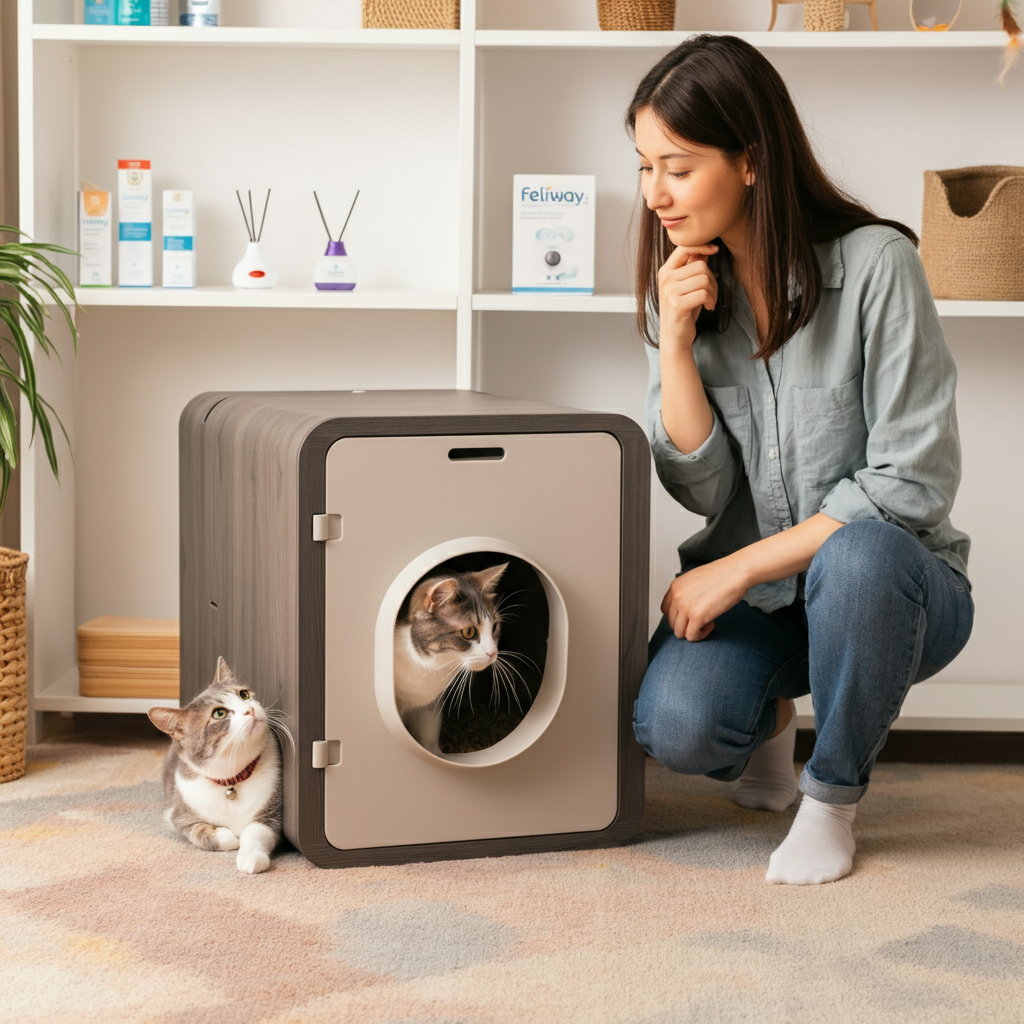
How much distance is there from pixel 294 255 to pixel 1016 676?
161 cm

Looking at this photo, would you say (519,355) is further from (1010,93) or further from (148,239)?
(1010,93)

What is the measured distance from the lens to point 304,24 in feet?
7.63

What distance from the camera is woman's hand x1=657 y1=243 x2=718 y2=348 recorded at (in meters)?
1.56

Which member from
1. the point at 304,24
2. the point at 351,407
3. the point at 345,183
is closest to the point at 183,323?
the point at 345,183

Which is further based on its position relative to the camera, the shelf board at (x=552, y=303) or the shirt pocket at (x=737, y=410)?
the shelf board at (x=552, y=303)

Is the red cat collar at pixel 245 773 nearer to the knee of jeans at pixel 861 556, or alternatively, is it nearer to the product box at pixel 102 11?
the knee of jeans at pixel 861 556

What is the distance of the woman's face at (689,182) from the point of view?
151 centimetres

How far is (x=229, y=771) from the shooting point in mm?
1539

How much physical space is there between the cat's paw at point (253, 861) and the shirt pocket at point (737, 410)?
2.61 feet

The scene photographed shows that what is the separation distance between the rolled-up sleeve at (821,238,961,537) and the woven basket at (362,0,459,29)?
0.92 metres

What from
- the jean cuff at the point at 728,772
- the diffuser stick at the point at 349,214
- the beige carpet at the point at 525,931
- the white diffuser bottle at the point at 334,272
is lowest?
the beige carpet at the point at 525,931

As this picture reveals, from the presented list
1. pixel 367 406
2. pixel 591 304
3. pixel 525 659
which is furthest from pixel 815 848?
pixel 591 304

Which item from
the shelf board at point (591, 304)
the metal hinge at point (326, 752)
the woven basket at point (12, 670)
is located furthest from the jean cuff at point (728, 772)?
the woven basket at point (12, 670)

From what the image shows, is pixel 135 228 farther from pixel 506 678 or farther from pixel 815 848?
pixel 815 848
